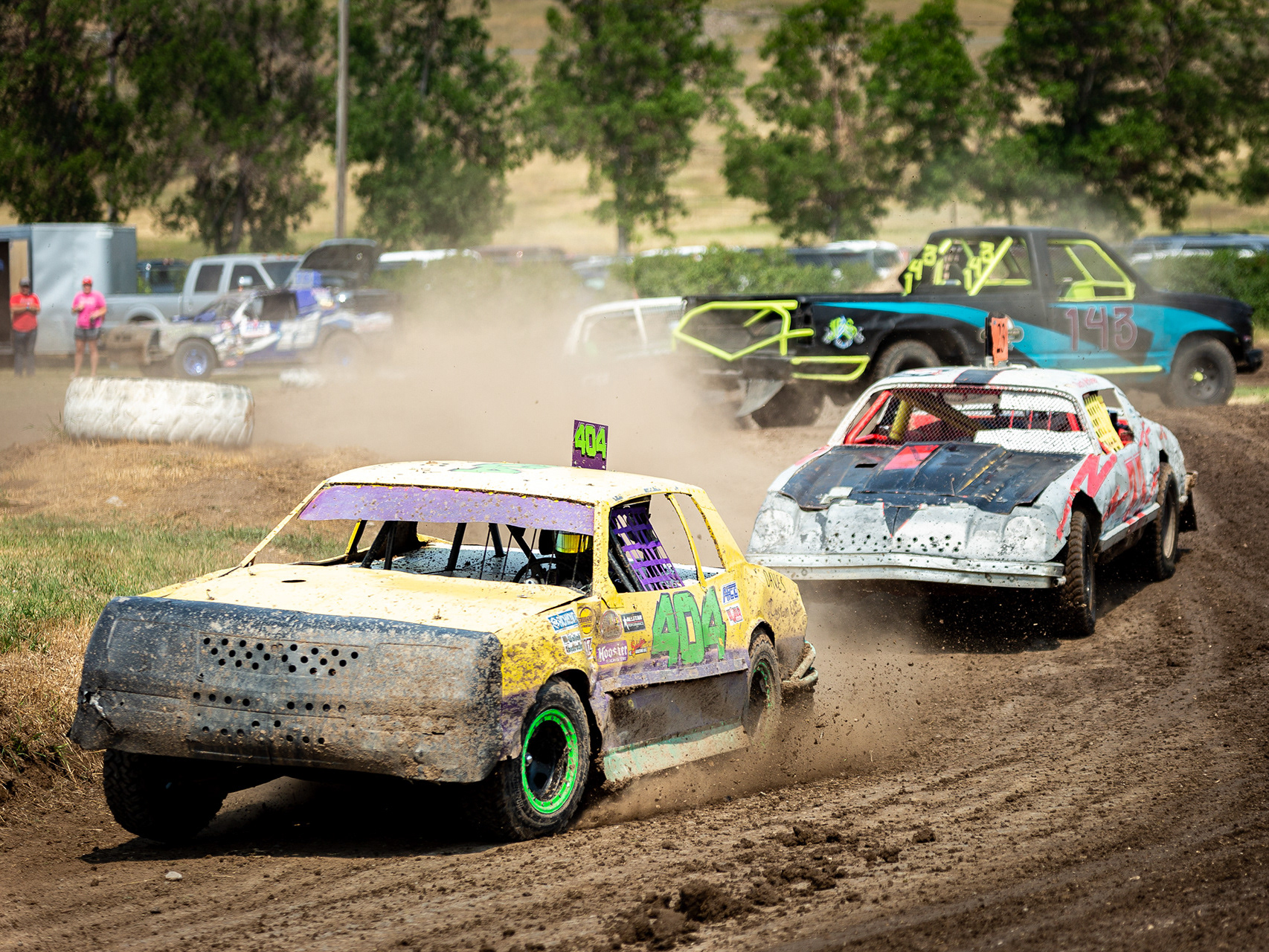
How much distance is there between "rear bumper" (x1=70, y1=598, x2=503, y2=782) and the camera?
15.9 feet

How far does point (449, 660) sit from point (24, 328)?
24.2 m

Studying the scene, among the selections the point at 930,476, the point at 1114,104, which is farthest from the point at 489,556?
the point at 1114,104

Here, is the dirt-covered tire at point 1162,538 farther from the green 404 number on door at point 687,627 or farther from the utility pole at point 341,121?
the utility pole at point 341,121

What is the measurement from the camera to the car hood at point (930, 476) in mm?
9000

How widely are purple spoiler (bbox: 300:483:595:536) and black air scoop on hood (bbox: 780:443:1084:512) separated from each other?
3.62m

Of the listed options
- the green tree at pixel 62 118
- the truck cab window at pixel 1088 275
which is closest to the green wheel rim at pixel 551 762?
the truck cab window at pixel 1088 275

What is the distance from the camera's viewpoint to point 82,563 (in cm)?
923

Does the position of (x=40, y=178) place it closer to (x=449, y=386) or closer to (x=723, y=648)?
(x=449, y=386)

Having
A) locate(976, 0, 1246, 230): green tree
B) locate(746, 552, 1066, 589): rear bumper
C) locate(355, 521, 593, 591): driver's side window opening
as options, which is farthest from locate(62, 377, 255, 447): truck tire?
locate(976, 0, 1246, 230): green tree

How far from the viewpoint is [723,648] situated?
20.8ft

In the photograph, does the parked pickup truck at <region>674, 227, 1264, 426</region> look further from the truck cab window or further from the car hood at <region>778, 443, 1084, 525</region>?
the car hood at <region>778, 443, 1084, 525</region>

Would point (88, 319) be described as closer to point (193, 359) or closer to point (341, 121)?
point (193, 359)

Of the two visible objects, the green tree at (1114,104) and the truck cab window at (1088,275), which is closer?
the truck cab window at (1088,275)

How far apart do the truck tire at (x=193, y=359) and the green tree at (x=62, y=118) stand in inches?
671
